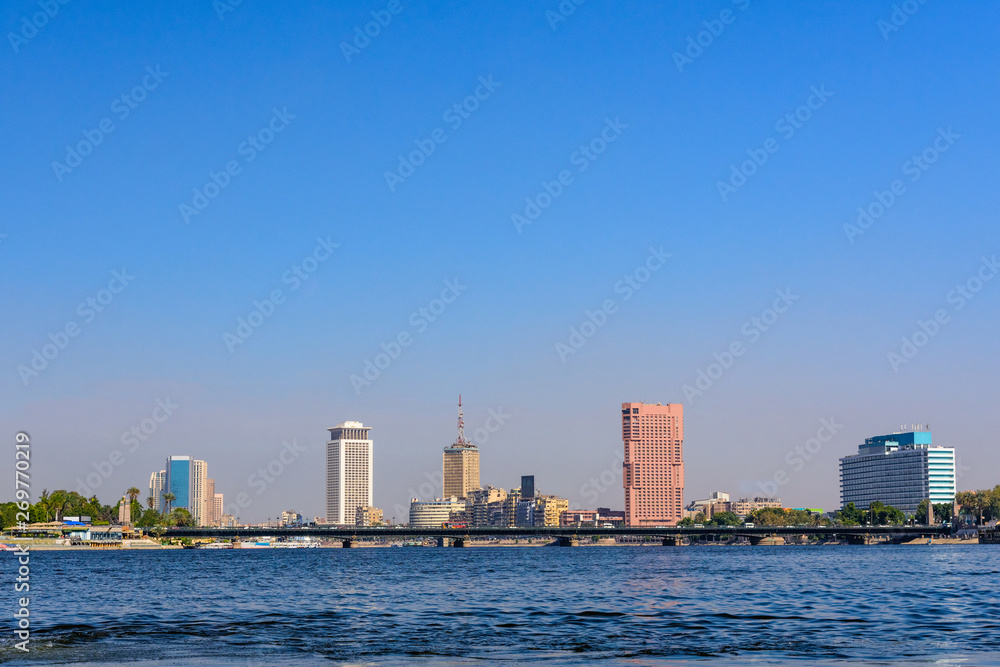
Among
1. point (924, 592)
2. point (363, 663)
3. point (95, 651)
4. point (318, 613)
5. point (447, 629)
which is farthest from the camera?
point (924, 592)

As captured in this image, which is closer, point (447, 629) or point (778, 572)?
point (447, 629)

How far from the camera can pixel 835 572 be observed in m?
90.9

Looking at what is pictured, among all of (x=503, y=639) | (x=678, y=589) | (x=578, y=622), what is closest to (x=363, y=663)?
(x=503, y=639)

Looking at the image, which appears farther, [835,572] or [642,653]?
[835,572]

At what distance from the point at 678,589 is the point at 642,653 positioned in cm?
3639

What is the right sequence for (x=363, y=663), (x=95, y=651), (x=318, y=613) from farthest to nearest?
(x=318, y=613)
(x=95, y=651)
(x=363, y=663)

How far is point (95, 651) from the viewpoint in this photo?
33.2 metres

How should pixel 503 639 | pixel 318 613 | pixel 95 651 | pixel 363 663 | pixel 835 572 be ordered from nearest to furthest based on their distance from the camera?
pixel 363 663 → pixel 95 651 → pixel 503 639 → pixel 318 613 → pixel 835 572

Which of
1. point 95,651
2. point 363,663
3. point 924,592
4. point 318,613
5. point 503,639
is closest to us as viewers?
point 363,663

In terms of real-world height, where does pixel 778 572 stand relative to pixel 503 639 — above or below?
below

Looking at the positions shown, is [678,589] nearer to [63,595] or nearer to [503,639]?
[503,639]

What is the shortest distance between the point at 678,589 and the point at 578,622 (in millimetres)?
25689

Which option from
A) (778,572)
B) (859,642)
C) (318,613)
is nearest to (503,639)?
(859,642)

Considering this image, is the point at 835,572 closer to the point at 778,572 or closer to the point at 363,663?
the point at 778,572
